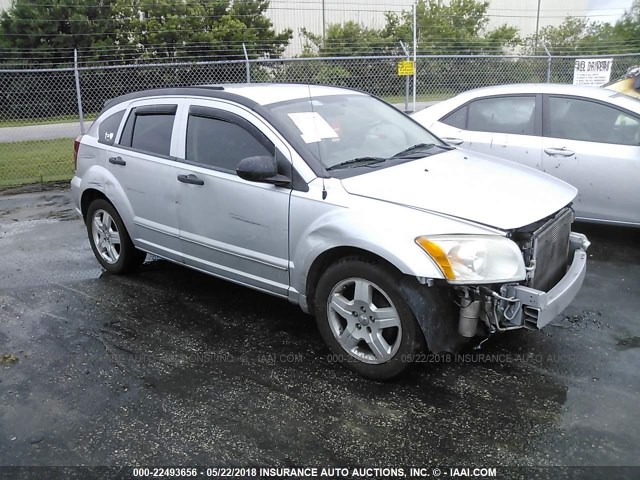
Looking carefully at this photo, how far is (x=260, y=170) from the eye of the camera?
3.61 m

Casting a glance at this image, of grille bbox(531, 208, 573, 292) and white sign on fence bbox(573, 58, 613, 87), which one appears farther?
white sign on fence bbox(573, 58, 613, 87)

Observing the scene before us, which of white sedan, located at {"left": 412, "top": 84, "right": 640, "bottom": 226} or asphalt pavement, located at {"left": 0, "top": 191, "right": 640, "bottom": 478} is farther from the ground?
white sedan, located at {"left": 412, "top": 84, "right": 640, "bottom": 226}

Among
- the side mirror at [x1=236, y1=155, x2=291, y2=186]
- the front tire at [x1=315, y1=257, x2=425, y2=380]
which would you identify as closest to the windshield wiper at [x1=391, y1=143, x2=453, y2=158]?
the side mirror at [x1=236, y1=155, x2=291, y2=186]

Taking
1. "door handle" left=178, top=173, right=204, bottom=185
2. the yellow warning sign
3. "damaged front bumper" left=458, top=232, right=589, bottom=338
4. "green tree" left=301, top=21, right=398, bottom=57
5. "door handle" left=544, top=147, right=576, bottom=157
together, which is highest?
"green tree" left=301, top=21, right=398, bottom=57

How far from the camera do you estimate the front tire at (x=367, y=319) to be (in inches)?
127

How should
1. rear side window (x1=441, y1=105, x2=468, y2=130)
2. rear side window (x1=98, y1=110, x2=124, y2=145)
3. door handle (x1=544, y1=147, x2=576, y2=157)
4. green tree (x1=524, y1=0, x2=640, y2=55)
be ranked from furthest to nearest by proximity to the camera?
1. green tree (x1=524, y1=0, x2=640, y2=55)
2. rear side window (x1=441, y1=105, x2=468, y2=130)
3. door handle (x1=544, y1=147, x2=576, y2=157)
4. rear side window (x1=98, y1=110, x2=124, y2=145)

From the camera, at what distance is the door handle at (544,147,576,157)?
218 inches

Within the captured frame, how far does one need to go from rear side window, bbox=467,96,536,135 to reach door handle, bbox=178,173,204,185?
3.31 m

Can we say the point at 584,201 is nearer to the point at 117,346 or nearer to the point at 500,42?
the point at 117,346

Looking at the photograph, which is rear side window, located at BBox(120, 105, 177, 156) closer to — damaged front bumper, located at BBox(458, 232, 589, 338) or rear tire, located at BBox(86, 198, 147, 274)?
rear tire, located at BBox(86, 198, 147, 274)

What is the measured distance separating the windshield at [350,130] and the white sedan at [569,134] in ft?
5.35

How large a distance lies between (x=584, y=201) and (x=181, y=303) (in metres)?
3.87

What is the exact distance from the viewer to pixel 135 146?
4.85 metres

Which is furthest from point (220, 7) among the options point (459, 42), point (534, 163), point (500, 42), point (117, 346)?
point (117, 346)
